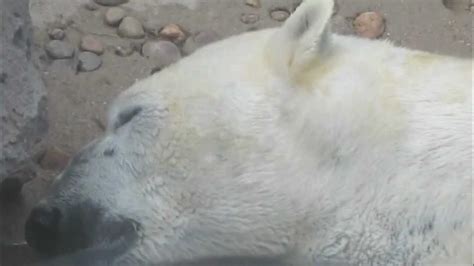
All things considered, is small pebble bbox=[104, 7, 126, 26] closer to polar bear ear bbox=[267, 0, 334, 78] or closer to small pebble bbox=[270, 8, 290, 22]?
small pebble bbox=[270, 8, 290, 22]

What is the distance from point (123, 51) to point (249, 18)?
0.38 metres

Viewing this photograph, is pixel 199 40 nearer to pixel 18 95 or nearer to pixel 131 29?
pixel 131 29

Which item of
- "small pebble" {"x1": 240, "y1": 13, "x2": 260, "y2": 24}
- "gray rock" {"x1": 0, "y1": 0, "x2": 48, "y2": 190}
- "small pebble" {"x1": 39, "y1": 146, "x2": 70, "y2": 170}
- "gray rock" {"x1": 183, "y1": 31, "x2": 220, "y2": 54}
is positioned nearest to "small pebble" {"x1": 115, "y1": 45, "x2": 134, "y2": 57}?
"gray rock" {"x1": 183, "y1": 31, "x2": 220, "y2": 54}

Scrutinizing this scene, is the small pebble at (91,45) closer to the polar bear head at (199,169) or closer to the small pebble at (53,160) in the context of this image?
the small pebble at (53,160)

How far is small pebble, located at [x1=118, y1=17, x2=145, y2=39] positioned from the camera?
138 inches

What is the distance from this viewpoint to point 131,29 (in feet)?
11.5

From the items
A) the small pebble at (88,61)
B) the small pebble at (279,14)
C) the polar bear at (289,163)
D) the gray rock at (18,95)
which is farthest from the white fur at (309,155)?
the small pebble at (279,14)

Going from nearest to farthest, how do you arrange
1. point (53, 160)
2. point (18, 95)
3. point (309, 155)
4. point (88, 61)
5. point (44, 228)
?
point (309, 155) < point (44, 228) < point (18, 95) < point (53, 160) < point (88, 61)

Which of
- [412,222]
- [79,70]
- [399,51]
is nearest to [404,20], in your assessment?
[79,70]

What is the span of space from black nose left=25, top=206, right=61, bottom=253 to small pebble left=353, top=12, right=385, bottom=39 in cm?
141

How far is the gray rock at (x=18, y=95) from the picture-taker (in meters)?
2.51

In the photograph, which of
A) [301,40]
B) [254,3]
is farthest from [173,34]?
[301,40]

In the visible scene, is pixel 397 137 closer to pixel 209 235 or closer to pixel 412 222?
pixel 412 222

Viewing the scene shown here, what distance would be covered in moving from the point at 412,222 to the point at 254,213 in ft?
0.85
